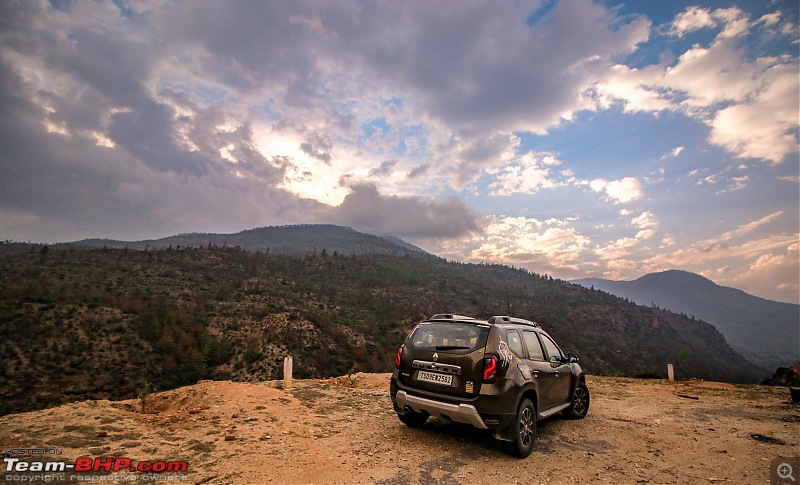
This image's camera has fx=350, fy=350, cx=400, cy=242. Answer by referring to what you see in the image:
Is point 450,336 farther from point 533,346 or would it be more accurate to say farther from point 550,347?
point 550,347

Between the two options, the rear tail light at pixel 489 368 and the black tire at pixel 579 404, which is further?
the black tire at pixel 579 404

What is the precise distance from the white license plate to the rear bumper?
26 cm

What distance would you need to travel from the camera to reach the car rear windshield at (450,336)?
204 inches

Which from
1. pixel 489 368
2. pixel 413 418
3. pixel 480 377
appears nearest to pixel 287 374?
pixel 413 418

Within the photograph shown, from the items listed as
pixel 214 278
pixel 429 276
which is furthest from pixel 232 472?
pixel 429 276

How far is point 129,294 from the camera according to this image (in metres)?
A: 41.2

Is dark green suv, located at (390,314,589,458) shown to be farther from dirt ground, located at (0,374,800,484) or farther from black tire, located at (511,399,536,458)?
dirt ground, located at (0,374,800,484)

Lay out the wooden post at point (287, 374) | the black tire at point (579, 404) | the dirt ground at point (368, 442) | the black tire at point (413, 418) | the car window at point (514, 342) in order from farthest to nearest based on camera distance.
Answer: the wooden post at point (287, 374), the black tire at point (579, 404), the black tire at point (413, 418), the car window at point (514, 342), the dirt ground at point (368, 442)

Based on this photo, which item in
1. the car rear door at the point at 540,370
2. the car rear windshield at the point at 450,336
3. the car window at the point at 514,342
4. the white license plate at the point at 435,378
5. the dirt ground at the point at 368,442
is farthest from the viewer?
the car rear door at the point at 540,370

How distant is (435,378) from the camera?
5.21m

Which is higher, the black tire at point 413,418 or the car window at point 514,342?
the car window at point 514,342

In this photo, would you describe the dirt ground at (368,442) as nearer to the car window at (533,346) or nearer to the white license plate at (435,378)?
the white license plate at (435,378)

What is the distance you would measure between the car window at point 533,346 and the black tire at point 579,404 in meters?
1.73

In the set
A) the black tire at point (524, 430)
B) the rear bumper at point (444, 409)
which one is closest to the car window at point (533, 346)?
the black tire at point (524, 430)
